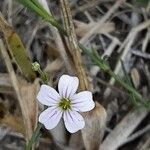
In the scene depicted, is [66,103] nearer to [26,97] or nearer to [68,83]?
[68,83]

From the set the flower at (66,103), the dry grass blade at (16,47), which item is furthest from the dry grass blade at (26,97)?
the flower at (66,103)

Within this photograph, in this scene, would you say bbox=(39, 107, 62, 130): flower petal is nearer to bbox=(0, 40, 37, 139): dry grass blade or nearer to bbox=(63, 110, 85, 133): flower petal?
bbox=(63, 110, 85, 133): flower petal

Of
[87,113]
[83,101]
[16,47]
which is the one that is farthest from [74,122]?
[16,47]

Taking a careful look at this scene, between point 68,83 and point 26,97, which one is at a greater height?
point 68,83

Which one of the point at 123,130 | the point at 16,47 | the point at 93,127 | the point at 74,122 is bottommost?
the point at 123,130

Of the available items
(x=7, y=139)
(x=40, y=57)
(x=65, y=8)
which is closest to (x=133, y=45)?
(x=40, y=57)

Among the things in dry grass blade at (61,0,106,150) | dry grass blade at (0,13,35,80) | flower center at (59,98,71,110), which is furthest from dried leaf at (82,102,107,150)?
dry grass blade at (0,13,35,80)

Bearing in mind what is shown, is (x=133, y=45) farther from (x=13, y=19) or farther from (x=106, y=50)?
(x=13, y=19)

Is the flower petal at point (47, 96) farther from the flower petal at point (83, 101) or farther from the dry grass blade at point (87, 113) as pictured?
the dry grass blade at point (87, 113)
